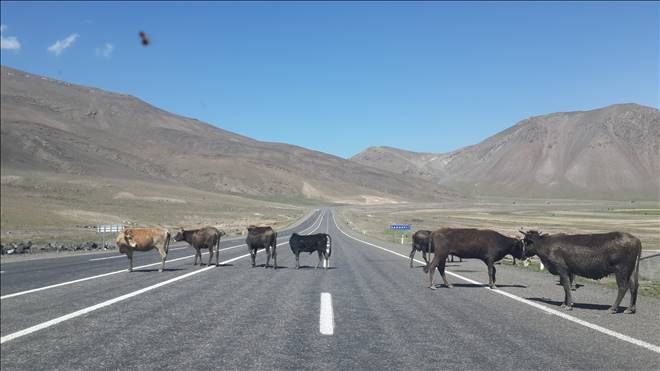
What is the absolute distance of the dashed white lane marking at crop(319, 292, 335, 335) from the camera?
10.0m

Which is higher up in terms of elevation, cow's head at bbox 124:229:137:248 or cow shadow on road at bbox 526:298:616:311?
cow's head at bbox 124:229:137:248

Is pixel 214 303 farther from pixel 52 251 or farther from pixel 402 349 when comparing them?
pixel 52 251

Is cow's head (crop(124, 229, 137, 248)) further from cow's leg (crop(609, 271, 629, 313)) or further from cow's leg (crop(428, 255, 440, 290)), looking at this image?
cow's leg (crop(609, 271, 629, 313))

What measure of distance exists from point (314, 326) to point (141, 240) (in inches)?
557

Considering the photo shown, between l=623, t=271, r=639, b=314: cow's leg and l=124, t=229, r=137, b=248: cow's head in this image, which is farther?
l=124, t=229, r=137, b=248: cow's head

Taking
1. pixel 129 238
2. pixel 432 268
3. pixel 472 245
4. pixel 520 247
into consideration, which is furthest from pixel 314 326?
pixel 129 238

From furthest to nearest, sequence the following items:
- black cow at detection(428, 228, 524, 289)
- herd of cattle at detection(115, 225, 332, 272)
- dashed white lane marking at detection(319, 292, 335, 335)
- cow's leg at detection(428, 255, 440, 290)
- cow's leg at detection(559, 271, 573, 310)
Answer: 1. herd of cattle at detection(115, 225, 332, 272)
2. black cow at detection(428, 228, 524, 289)
3. cow's leg at detection(428, 255, 440, 290)
4. cow's leg at detection(559, 271, 573, 310)
5. dashed white lane marking at detection(319, 292, 335, 335)

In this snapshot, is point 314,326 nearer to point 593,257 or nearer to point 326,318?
point 326,318

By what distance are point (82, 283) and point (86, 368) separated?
35.0 ft

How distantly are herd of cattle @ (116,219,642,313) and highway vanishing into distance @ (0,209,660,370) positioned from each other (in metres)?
0.82

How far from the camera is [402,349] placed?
8.65 m

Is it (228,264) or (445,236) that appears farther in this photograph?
(228,264)

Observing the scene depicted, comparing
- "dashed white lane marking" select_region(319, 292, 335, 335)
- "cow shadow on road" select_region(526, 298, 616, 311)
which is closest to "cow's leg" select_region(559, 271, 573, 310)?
"cow shadow on road" select_region(526, 298, 616, 311)

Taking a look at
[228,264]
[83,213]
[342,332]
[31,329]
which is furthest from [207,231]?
[83,213]
